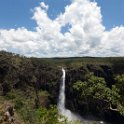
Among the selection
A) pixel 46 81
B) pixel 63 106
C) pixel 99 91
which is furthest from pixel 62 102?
pixel 99 91

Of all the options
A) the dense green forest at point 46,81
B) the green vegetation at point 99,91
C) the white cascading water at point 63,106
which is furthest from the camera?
the dense green forest at point 46,81

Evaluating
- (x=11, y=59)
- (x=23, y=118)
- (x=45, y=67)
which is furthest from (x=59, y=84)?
(x=23, y=118)

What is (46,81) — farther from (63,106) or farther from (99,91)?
(99,91)

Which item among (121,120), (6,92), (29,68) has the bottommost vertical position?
(121,120)

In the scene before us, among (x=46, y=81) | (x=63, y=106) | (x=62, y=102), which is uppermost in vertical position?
(x=46, y=81)

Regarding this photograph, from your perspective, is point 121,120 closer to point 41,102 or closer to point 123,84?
point 41,102

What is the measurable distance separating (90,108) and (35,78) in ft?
80.4

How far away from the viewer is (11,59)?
424 feet

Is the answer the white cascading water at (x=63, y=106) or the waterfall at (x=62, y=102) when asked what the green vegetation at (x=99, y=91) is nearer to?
the white cascading water at (x=63, y=106)

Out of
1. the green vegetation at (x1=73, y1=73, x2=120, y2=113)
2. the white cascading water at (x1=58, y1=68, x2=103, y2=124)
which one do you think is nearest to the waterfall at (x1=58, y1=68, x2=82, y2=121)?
the white cascading water at (x1=58, y1=68, x2=103, y2=124)

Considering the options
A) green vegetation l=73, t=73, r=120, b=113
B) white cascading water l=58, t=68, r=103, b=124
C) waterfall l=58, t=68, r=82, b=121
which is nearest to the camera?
green vegetation l=73, t=73, r=120, b=113

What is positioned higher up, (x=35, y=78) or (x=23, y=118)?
(x=35, y=78)

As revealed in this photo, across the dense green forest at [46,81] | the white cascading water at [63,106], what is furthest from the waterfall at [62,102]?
the dense green forest at [46,81]

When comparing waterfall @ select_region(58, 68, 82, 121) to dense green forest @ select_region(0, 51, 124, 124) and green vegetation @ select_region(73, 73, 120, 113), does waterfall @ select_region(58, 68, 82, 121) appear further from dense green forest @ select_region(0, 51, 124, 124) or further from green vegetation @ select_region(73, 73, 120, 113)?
green vegetation @ select_region(73, 73, 120, 113)
